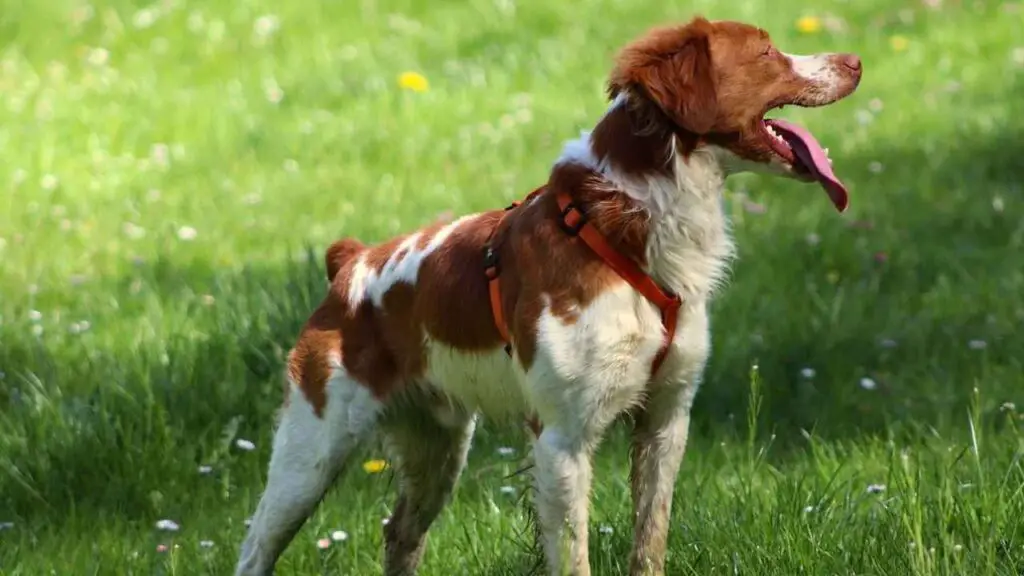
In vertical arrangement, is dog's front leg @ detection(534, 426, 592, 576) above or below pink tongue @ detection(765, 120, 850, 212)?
below

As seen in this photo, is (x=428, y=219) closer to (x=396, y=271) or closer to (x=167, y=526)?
(x=167, y=526)

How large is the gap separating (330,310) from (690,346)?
1.08 metres

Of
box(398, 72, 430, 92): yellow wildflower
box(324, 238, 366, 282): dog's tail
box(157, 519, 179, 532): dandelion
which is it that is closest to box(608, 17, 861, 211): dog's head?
box(324, 238, 366, 282): dog's tail

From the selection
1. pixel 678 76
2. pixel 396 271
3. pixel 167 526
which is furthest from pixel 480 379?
pixel 167 526

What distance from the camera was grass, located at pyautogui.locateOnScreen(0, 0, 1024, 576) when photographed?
4.39 metres

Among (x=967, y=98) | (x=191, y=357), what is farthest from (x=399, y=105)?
(x=191, y=357)

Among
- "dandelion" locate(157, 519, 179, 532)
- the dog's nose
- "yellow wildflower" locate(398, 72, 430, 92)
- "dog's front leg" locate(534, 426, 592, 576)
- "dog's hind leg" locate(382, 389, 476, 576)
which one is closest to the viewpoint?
"dog's front leg" locate(534, 426, 592, 576)

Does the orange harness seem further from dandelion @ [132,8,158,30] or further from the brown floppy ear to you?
dandelion @ [132,8,158,30]

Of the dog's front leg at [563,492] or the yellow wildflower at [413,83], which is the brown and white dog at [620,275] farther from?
the yellow wildflower at [413,83]

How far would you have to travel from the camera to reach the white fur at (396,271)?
13.3 feet

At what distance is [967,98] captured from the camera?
30.9 ft

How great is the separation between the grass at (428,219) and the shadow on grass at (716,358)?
0.01 meters

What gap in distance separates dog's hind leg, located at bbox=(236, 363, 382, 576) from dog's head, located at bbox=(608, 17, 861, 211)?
111 centimetres

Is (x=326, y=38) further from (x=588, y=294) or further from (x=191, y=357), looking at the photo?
(x=588, y=294)
